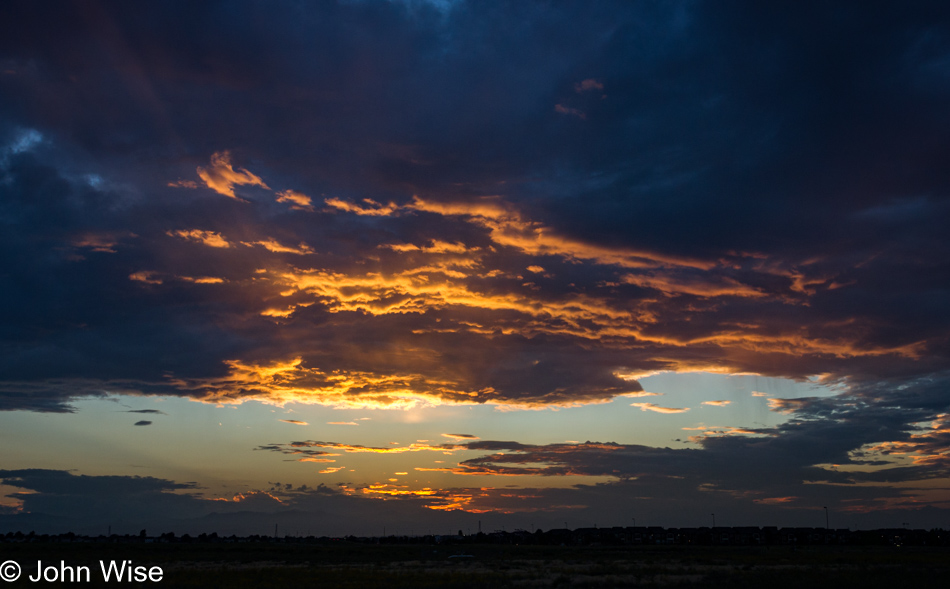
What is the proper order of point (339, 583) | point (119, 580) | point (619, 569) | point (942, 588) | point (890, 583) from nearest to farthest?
1. point (942, 588)
2. point (890, 583)
3. point (339, 583)
4. point (119, 580)
5. point (619, 569)

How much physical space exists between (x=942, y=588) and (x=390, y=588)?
40292 mm


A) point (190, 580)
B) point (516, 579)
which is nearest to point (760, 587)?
point (516, 579)


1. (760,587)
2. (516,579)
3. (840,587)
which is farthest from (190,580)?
(840,587)

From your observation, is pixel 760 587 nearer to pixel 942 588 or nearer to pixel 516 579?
pixel 942 588

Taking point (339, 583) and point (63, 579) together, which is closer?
point (339, 583)

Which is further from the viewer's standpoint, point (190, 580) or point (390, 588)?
point (190, 580)

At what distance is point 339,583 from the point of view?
54969 millimetres

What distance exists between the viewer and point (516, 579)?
5928 centimetres

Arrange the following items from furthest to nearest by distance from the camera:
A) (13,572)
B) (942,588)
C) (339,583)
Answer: (13,572)
(339,583)
(942,588)

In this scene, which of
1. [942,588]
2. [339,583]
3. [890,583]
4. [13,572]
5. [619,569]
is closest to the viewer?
[942,588]

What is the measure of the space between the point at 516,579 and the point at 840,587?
26.3 m

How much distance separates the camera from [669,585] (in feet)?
167

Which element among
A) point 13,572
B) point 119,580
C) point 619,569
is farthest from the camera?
point 619,569

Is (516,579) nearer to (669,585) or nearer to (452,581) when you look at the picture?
(452,581)
